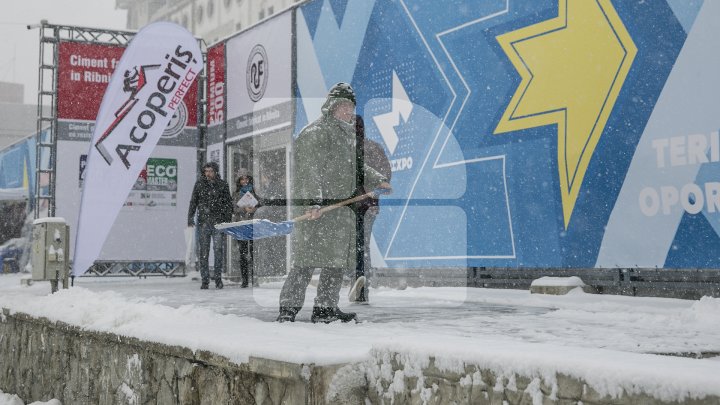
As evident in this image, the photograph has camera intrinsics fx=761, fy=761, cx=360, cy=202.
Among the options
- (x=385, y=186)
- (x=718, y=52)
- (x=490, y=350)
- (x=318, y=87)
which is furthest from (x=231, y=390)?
(x=318, y=87)

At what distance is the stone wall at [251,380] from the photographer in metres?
2.68

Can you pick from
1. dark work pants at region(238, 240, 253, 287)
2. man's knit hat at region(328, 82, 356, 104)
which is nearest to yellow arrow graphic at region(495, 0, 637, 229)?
man's knit hat at region(328, 82, 356, 104)

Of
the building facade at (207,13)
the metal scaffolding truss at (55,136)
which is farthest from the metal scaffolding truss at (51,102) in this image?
the building facade at (207,13)

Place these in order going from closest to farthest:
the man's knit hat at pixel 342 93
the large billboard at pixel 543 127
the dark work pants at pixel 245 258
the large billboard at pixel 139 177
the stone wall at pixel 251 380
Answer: the stone wall at pixel 251 380
the man's knit hat at pixel 342 93
the large billboard at pixel 543 127
the dark work pants at pixel 245 258
the large billboard at pixel 139 177

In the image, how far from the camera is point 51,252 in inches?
318

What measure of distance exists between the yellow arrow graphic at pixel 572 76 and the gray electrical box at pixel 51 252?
198 inches

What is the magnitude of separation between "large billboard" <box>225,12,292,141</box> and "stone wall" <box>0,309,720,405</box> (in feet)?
21.9

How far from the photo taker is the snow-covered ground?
2.51 m

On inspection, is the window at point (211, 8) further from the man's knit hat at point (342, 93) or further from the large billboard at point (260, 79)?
the man's knit hat at point (342, 93)

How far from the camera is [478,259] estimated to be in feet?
28.8

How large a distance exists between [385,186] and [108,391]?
2616mm

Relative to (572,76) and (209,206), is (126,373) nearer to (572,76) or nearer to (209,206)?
(572,76)

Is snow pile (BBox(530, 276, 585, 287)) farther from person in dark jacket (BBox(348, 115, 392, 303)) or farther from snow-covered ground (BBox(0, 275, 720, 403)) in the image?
person in dark jacket (BBox(348, 115, 392, 303))

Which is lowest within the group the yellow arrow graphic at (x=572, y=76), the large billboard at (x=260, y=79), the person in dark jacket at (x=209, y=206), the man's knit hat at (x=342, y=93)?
the person in dark jacket at (x=209, y=206)
